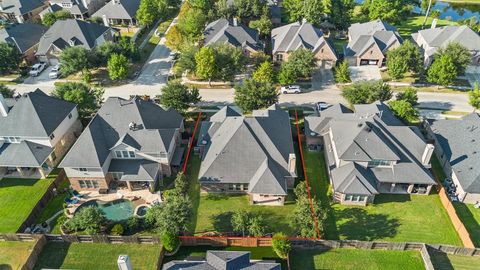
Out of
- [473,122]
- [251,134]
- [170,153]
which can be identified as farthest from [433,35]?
[170,153]

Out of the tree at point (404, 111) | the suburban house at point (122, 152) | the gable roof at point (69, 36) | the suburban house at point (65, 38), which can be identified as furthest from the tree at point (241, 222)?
the gable roof at point (69, 36)

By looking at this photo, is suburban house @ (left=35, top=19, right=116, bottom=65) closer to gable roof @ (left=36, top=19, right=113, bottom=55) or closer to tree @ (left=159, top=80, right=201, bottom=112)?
gable roof @ (left=36, top=19, right=113, bottom=55)

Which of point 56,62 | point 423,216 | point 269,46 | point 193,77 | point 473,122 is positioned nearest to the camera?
point 423,216

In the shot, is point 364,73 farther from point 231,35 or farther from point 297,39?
point 231,35

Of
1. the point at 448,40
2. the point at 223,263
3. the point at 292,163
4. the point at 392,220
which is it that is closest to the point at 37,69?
the point at 292,163

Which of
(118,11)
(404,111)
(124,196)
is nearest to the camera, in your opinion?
(124,196)

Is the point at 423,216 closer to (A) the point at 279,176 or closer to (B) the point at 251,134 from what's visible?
(A) the point at 279,176

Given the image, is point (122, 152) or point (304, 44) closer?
point (122, 152)
